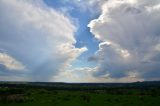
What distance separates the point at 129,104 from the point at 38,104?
13766mm

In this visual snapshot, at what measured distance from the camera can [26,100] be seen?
46.7 m

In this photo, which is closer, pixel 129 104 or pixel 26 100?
pixel 129 104

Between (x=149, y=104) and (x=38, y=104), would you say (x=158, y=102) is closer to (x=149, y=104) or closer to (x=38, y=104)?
(x=149, y=104)

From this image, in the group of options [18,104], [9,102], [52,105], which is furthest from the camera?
[9,102]

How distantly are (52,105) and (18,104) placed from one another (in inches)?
248

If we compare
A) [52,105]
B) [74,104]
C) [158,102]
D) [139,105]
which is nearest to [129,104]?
[139,105]

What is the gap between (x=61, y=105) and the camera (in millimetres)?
40750

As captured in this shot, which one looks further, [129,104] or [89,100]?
[89,100]

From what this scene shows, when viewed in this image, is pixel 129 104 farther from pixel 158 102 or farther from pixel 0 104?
pixel 0 104

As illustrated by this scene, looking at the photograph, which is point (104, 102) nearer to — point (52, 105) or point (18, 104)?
point (52, 105)

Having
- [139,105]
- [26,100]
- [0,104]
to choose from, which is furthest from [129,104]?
[0,104]

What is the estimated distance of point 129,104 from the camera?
139 ft

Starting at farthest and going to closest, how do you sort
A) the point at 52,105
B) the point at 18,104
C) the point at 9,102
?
the point at 9,102, the point at 18,104, the point at 52,105

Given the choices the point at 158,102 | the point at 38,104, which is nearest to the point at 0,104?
the point at 38,104
